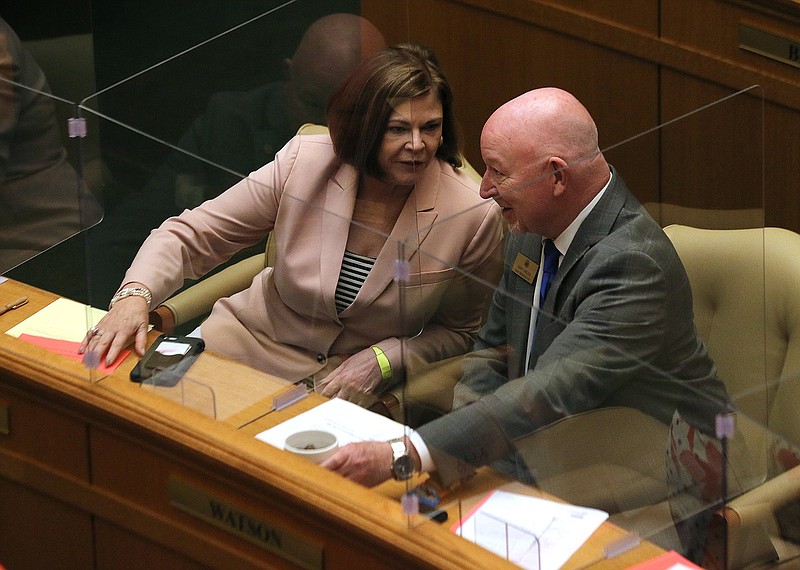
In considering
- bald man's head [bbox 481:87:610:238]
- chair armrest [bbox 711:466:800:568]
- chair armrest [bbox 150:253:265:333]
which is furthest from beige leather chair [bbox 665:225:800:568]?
chair armrest [bbox 150:253:265:333]

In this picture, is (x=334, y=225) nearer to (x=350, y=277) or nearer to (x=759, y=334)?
(x=350, y=277)

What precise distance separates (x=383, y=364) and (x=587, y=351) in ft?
1.23

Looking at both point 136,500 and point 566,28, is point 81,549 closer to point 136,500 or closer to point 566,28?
point 136,500

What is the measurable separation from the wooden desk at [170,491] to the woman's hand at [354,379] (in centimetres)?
5

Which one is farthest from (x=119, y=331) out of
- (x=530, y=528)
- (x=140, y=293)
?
(x=530, y=528)

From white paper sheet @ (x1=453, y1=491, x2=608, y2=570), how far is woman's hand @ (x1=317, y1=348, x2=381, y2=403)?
1.05 ft

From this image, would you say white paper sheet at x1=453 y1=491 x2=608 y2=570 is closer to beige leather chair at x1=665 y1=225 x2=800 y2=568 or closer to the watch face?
the watch face

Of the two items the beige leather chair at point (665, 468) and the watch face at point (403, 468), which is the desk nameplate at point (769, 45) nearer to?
the beige leather chair at point (665, 468)

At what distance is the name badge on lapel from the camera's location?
7.46ft

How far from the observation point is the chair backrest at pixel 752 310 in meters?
2.42

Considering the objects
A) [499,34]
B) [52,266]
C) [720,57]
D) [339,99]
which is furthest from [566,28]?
[52,266]

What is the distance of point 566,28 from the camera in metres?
3.69

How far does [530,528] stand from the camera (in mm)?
2188

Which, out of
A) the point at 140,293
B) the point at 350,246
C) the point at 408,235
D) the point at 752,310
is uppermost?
the point at 408,235
